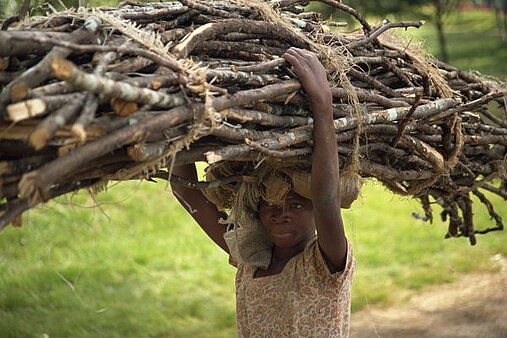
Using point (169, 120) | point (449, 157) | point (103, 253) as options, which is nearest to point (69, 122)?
point (169, 120)

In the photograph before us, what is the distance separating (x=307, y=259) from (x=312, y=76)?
0.64m

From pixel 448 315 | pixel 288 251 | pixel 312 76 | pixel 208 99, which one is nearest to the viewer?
pixel 208 99

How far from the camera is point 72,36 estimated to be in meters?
2.00

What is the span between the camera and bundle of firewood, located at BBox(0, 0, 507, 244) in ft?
5.80

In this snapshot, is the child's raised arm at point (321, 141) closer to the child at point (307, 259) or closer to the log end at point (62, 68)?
the child at point (307, 259)

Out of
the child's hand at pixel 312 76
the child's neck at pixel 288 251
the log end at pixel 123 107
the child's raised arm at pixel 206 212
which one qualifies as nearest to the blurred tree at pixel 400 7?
the child's raised arm at pixel 206 212

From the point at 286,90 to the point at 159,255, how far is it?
4.38 meters

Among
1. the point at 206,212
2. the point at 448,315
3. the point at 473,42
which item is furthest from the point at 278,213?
the point at 473,42

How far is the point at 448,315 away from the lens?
17.7 ft

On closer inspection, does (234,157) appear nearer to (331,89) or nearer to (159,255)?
(331,89)

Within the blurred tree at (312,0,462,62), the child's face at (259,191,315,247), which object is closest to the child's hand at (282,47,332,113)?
the child's face at (259,191,315,247)

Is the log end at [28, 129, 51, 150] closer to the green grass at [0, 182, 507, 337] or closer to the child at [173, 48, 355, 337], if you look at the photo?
the child at [173, 48, 355, 337]

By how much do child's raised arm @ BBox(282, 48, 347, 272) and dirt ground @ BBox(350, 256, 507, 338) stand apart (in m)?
2.73

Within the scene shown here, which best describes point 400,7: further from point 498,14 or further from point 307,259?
point 307,259
